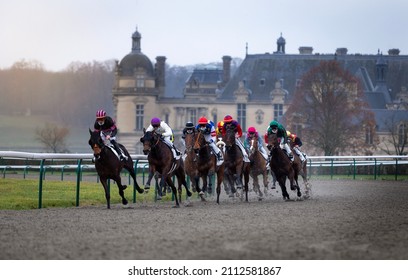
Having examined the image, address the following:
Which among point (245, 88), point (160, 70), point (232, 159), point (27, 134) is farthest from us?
point (160, 70)

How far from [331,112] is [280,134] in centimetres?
5898

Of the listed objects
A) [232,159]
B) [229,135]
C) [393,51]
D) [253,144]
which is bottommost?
[232,159]

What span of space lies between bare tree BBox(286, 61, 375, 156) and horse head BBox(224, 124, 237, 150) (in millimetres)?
52149

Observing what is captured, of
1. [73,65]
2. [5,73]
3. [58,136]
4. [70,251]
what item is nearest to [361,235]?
[70,251]

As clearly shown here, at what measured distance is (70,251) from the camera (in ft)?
41.3

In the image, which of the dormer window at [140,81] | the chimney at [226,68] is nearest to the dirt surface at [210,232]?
the dormer window at [140,81]

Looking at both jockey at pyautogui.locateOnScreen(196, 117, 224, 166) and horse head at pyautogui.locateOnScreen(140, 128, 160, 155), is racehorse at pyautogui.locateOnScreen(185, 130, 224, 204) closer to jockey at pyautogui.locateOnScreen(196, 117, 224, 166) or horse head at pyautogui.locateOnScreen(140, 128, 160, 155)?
jockey at pyautogui.locateOnScreen(196, 117, 224, 166)

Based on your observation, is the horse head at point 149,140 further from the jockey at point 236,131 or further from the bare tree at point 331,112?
the bare tree at point 331,112

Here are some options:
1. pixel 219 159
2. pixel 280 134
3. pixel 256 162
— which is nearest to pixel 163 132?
pixel 219 159

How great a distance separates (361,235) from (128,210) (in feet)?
22.8

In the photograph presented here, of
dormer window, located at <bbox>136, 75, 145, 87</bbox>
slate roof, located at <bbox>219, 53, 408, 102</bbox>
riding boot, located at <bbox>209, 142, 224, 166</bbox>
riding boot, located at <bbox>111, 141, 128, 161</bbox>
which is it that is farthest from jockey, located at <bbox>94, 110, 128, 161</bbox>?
dormer window, located at <bbox>136, 75, 145, 87</bbox>

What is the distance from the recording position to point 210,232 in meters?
14.7

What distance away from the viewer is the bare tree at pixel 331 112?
78812 millimetres

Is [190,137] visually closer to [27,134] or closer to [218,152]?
[218,152]
